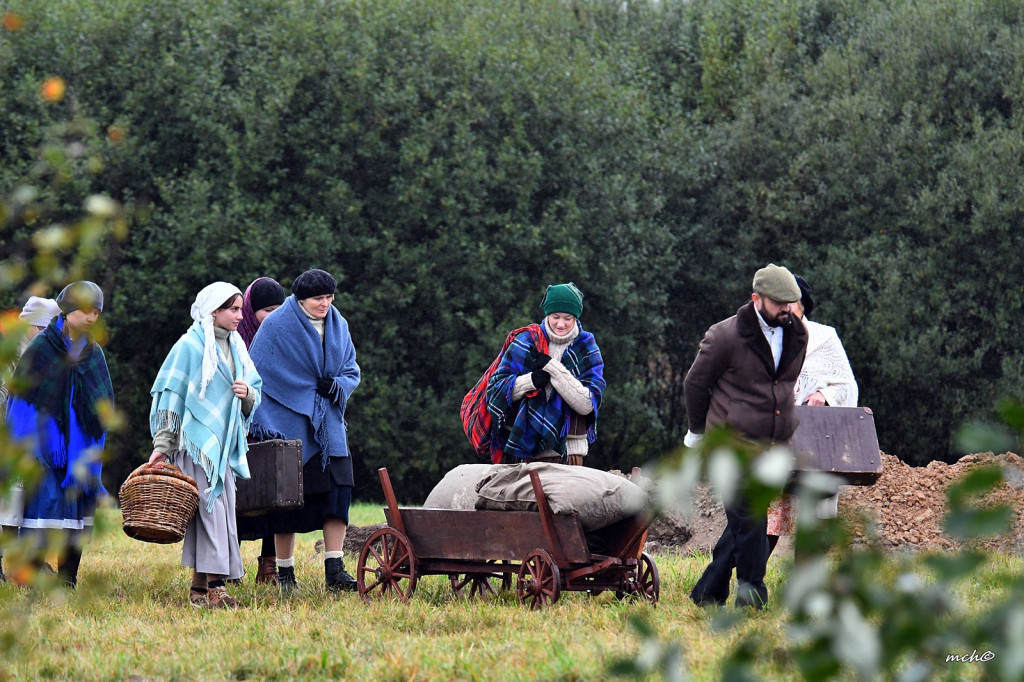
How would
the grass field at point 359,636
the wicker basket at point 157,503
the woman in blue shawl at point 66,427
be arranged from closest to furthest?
the grass field at point 359,636 → the wicker basket at point 157,503 → the woman in blue shawl at point 66,427

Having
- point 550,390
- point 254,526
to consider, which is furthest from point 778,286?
point 254,526

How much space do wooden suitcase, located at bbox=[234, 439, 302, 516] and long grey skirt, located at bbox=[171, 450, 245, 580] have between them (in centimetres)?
18

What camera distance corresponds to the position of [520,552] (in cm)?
694

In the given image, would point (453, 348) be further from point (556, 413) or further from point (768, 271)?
point (768, 271)

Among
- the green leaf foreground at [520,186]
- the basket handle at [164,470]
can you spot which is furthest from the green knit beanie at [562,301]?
the green leaf foreground at [520,186]

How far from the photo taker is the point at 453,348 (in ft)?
55.6

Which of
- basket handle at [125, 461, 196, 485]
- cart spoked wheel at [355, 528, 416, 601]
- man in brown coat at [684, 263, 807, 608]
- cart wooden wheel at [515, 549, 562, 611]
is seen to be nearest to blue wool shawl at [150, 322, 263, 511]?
basket handle at [125, 461, 196, 485]

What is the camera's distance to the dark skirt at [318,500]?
26.8 feet

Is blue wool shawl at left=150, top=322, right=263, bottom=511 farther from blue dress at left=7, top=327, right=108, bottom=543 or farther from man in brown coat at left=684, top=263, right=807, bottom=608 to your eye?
man in brown coat at left=684, top=263, right=807, bottom=608

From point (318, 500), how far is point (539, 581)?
2049 millimetres

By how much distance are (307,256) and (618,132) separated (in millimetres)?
5031

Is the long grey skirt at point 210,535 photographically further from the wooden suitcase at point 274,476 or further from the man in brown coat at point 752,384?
the man in brown coat at point 752,384

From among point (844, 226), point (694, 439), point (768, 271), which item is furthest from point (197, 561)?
point (844, 226)

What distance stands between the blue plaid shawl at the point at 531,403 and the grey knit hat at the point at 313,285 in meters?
1.39
